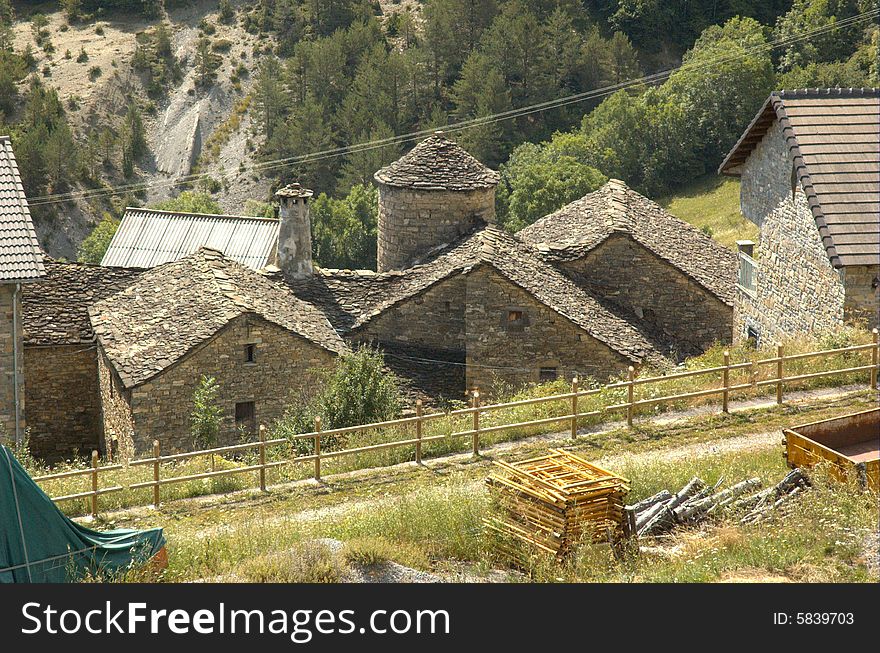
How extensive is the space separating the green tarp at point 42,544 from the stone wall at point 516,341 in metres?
14.7

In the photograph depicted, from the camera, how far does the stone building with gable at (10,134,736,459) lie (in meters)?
25.7

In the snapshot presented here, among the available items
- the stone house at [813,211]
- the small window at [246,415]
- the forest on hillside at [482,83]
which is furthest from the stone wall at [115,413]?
the forest on hillside at [482,83]

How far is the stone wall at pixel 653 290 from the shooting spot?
3203 centimetres

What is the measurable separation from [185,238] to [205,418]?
16.7 m

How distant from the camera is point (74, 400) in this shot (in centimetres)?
2923

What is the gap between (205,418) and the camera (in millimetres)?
24562

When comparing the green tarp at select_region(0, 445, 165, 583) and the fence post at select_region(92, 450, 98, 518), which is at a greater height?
the green tarp at select_region(0, 445, 165, 583)

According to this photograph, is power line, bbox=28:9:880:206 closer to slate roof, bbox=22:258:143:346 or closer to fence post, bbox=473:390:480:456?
slate roof, bbox=22:258:143:346

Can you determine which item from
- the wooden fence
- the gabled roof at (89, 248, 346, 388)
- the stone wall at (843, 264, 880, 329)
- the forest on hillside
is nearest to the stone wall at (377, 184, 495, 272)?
the gabled roof at (89, 248, 346, 388)

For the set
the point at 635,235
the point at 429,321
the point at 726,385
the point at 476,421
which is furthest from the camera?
the point at 635,235

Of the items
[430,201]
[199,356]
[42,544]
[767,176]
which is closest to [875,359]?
[767,176]

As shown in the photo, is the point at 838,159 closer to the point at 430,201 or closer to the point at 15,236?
the point at 430,201

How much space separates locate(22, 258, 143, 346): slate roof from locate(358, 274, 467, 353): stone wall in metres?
6.16
